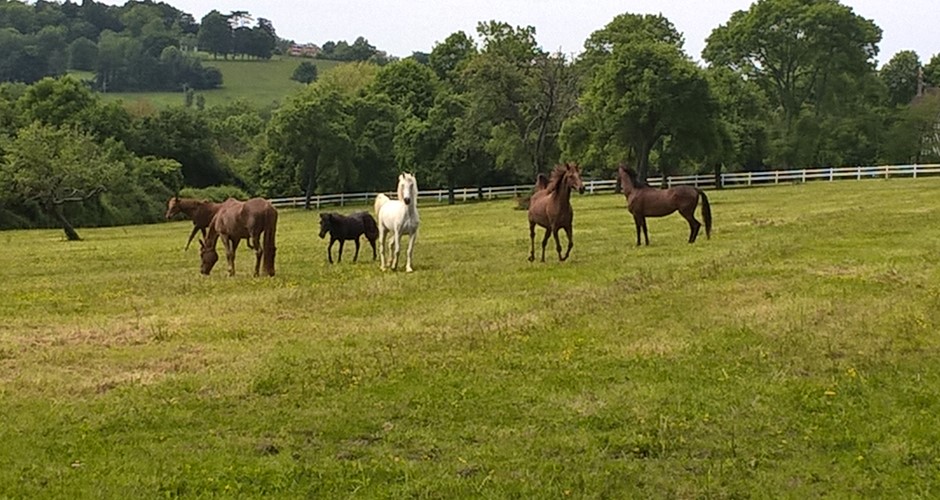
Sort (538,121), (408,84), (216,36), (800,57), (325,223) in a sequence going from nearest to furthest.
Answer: (325,223), (538,121), (800,57), (408,84), (216,36)

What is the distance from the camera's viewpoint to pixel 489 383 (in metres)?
9.11

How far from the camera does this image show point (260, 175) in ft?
246

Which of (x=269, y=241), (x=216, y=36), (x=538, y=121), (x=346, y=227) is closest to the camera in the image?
(x=269, y=241)

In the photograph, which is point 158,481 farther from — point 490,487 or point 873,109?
point 873,109

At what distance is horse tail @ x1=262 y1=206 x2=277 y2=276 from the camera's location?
1903 centimetres

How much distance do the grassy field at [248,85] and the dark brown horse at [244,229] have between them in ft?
332

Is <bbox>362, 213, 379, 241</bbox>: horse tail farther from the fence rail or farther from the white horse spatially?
the fence rail

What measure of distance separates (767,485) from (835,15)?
7244cm

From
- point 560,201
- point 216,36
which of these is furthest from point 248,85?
point 560,201

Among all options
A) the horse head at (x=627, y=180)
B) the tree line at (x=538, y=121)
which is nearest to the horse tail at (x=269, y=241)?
the horse head at (x=627, y=180)

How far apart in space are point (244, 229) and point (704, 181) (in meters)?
50.9

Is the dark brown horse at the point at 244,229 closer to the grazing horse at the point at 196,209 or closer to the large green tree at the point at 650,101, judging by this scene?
the grazing horse at the point at 196,209

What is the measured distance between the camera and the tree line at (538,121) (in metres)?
49.8

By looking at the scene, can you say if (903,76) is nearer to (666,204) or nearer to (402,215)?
(666,204)
